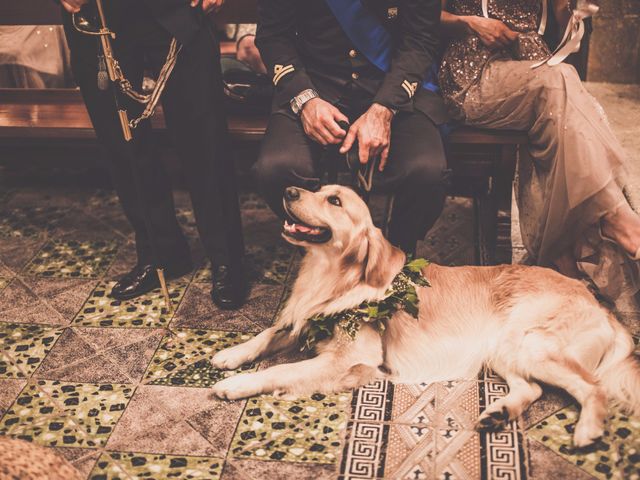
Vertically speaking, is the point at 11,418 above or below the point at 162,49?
below

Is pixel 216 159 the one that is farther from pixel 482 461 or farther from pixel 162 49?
pixel 482 461

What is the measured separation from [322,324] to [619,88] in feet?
11.9

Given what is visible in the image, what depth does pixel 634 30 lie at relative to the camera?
4.91 meters

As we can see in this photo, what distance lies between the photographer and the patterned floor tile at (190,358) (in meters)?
2.65

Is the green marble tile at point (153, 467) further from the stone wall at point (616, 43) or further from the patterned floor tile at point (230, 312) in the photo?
the stone wall at point (616, 43)

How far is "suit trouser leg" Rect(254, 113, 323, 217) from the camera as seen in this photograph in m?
2.76

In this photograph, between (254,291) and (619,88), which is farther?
(619,88)

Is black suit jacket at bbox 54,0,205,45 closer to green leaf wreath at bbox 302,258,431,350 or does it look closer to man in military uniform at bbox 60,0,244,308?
man in military uniform at bbox 60,0,244,308

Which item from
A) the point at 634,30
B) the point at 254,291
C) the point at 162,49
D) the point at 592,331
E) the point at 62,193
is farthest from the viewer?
the point at 634,30

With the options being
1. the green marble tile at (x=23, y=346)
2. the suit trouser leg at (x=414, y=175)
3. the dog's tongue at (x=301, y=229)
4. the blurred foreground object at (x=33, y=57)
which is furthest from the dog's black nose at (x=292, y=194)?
the blurred foreground object at (x=33, y=57)

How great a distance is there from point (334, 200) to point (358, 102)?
635 millimetres

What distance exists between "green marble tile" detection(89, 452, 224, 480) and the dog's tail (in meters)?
1.42

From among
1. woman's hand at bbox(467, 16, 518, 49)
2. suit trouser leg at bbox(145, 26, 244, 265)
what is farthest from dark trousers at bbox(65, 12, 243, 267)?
woman's hand at bbox(467, 16, 518, 49)

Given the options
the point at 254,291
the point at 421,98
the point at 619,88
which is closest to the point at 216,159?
the point at 254,291
